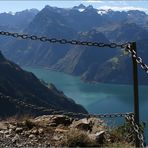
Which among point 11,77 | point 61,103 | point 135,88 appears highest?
point 135,88

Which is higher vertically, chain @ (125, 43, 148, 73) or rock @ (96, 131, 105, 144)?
chain @ (125, 43, 148, 73)

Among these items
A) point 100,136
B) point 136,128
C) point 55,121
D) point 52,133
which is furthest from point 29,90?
point 136,128

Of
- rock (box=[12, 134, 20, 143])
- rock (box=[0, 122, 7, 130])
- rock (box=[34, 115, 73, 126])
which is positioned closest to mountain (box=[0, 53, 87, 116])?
rock (box=[34, 115, 73, 126])

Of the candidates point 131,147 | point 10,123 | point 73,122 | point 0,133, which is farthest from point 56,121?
point 131,147

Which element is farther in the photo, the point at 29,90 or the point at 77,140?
the point at 29,90

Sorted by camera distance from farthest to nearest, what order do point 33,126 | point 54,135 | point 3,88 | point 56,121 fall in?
point 3,88, point 56,121, point 33,126, point 54,135

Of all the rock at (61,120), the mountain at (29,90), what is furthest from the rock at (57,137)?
the mountain at (29,90)

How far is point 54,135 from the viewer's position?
834 cm

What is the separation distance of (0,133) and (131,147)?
2907 millimetres

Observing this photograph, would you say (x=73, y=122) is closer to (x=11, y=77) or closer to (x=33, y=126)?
(x=33, y=126)

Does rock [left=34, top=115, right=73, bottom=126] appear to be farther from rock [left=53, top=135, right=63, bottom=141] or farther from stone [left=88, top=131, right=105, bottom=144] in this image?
stone [left=88, top=131, right=105, bottom=144]

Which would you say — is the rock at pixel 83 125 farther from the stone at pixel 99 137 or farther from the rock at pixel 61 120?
the stone at pixel 99 137

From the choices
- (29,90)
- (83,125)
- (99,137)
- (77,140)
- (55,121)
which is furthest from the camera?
(29,90)

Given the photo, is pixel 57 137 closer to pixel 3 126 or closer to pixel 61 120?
pixel 3 126
